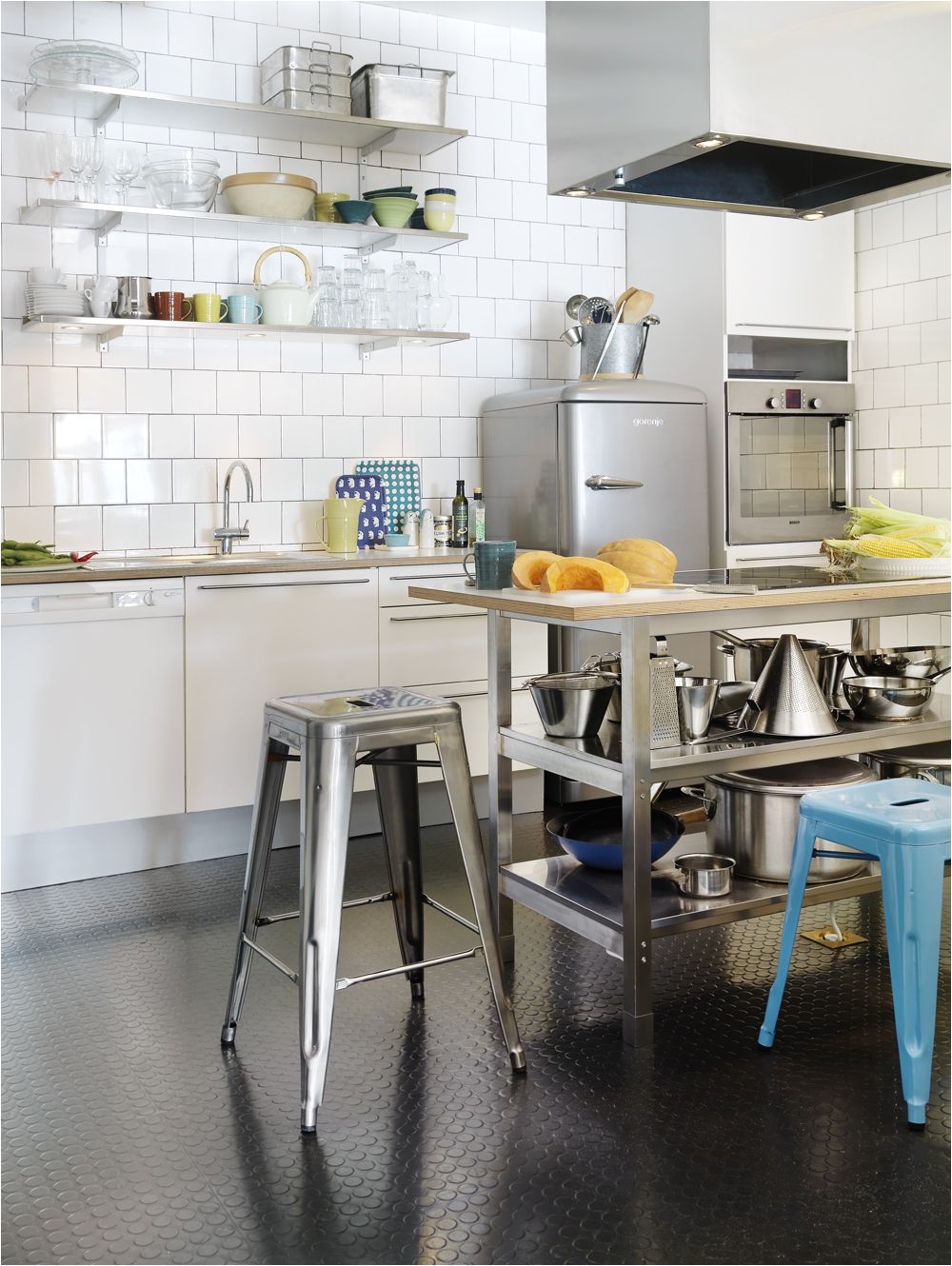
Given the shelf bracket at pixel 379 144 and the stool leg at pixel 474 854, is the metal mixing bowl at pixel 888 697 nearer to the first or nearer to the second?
the stool leg at pixel 474 854

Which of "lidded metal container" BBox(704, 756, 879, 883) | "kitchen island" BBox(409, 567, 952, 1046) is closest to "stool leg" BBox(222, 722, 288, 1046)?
"kitchen island" BBox(409, 567, 952, 1046)

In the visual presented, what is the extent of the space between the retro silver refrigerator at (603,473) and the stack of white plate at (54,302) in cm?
172

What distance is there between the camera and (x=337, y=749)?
240cm

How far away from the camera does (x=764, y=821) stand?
2998 mm

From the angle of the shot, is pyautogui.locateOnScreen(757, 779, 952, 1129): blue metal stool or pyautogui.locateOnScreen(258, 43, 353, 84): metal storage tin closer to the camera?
pyautogui.locateOnScreen(757, 779, 952, 1129): blue metal stool

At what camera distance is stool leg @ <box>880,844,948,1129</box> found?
232 centimetres

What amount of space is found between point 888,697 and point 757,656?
0.37 meters

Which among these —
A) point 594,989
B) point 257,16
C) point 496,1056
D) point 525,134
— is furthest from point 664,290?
point 496,1056

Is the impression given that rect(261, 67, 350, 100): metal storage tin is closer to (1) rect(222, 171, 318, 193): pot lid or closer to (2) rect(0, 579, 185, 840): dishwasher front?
(1) rect(222, 171, 318, 193): pot lid

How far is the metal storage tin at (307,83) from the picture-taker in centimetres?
445

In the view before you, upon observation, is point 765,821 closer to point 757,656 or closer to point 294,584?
point 757,656

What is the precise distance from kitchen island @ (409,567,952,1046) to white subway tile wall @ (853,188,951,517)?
1966mm

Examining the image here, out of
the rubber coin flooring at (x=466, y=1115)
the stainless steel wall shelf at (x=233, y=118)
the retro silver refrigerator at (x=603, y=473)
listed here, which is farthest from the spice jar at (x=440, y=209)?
the rubber coin flooring at (x=466, y=1115)

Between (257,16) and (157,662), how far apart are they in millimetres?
2519
